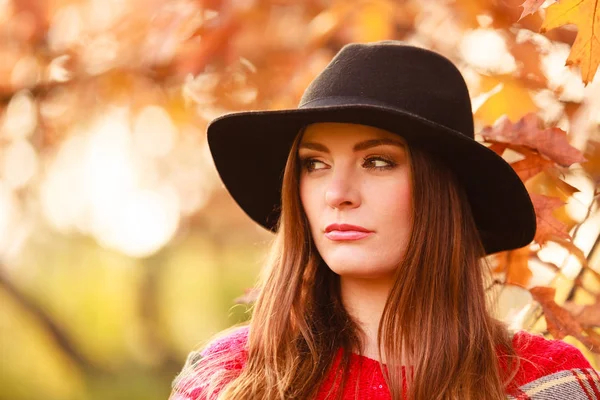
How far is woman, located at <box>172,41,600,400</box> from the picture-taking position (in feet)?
7.26

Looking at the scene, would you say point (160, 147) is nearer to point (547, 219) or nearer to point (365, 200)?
point (547, 219)

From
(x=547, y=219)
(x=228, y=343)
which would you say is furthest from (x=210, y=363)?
(x=547, y=219)

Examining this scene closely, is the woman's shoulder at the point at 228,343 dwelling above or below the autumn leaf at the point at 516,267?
below

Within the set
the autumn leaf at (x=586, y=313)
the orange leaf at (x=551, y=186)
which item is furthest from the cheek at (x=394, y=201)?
the autumn leaf at (x=586, y=313)

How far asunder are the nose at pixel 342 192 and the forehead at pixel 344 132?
10cm

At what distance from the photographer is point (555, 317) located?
249 cm

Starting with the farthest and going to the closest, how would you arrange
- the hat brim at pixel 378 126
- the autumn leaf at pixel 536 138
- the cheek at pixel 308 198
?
the autumn leaf at pixel 536 138, the cheek at pixel 308 198, the hat brim at pixel 378 126

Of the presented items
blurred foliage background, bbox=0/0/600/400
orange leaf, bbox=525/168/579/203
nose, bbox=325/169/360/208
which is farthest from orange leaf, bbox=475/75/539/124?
nose, bbox=325/169/360/208

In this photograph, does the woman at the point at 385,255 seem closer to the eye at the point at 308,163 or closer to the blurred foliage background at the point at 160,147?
the eye at the point at 308,163

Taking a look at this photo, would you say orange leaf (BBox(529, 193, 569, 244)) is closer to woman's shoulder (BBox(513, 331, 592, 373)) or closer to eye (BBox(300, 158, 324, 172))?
woman's shoulder (BBox(513, 331, 592, 373))

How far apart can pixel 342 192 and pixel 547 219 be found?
0.69m

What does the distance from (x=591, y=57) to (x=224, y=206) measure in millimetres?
5524

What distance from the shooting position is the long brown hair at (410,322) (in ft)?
7.31

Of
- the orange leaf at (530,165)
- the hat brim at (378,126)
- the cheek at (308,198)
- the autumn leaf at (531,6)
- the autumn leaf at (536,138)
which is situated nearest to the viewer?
the autumn leaf at (531,6)
